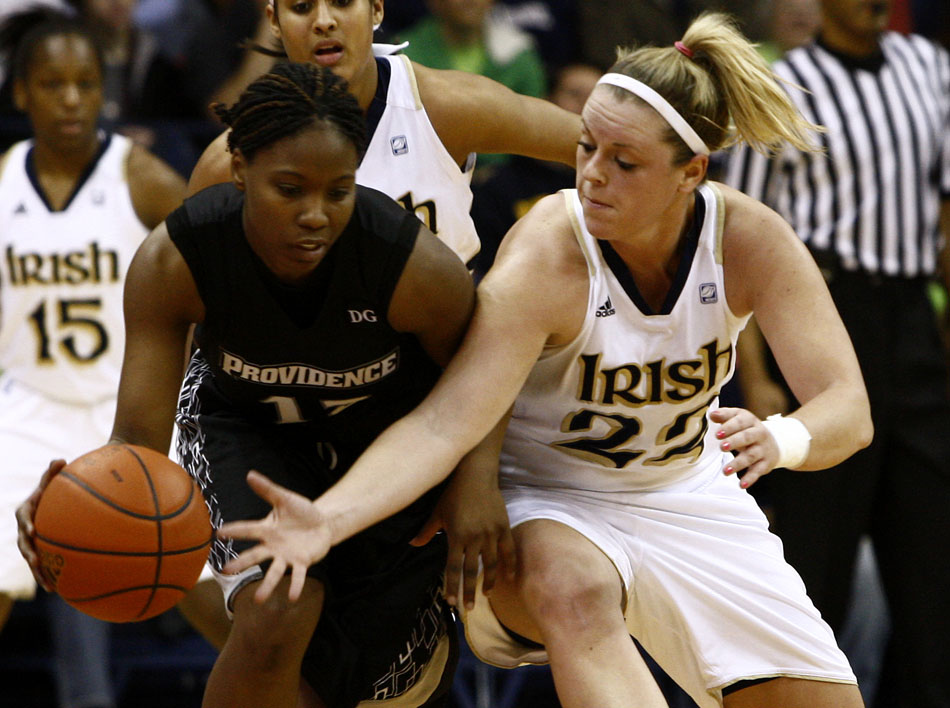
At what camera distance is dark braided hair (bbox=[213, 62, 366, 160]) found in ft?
10.9

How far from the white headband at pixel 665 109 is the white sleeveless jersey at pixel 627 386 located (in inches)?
9.0

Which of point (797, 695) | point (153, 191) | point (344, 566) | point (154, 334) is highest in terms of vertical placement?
point (154, 334)

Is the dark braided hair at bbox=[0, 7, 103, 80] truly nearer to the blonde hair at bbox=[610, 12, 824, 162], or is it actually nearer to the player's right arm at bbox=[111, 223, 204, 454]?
the player's right arm at bbox=[111, 223, 204, 454]

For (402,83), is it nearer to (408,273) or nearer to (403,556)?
(408,273)

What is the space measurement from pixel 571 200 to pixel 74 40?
2.96 meters

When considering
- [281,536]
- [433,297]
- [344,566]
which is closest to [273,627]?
[281,536]

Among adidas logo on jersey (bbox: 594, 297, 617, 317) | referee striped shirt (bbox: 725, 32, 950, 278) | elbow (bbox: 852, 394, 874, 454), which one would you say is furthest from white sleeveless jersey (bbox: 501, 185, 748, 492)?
referee striped shirt (bbox: 725, 32, 950, 278)

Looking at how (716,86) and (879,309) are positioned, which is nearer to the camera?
(716,86)

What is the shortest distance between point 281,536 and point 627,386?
1.03 meters

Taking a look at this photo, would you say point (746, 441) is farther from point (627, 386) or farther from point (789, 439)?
point (627, 386)

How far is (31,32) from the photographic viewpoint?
6.03m

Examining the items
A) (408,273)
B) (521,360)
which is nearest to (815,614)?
(521,360)

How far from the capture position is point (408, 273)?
137 inches

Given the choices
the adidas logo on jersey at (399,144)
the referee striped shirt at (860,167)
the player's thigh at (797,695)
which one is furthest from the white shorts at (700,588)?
the referee striped shirt at (860,167)
